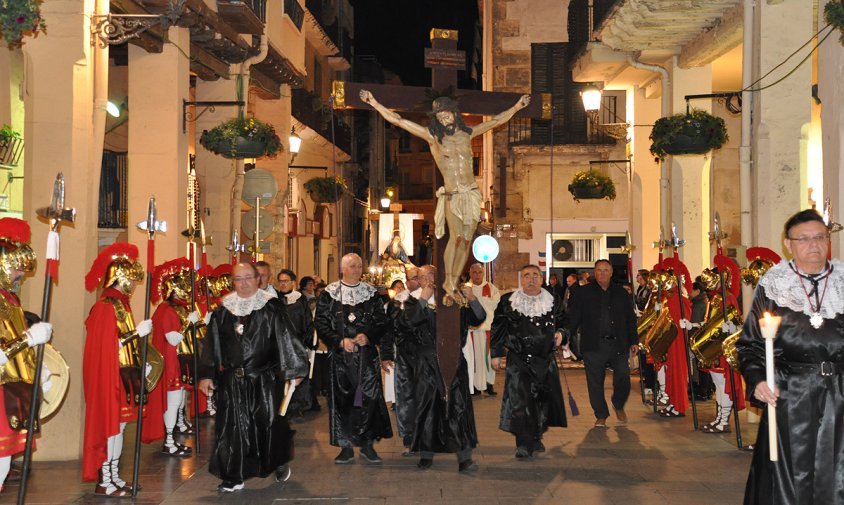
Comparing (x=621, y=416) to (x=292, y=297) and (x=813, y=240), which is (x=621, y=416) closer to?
(x=292, y=297)

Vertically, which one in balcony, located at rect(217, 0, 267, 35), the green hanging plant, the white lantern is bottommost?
the white lantern

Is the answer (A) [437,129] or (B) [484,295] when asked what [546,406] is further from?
(B) [484,295]

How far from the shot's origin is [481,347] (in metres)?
17.5

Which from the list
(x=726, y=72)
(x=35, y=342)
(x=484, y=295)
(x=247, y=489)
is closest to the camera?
(x=35, y=342)

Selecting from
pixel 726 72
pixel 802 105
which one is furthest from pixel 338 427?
pixel 726 72

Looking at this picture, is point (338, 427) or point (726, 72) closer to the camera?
point (338, 427)

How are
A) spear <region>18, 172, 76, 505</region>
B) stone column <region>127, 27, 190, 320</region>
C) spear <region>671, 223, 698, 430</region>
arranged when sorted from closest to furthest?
spear <region>18, 172, 76, 505</region> → spear <region>671, 223, 698, 430</region> → stone column <region>127, 27, 190, 320</region>

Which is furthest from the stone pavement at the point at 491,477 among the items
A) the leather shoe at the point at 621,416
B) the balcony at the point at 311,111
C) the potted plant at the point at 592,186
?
the balcony at the point at 311,111

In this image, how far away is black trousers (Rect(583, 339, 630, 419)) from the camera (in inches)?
530

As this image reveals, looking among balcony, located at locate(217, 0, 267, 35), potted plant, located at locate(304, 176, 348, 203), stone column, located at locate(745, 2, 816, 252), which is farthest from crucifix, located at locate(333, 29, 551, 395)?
potted plant, located at locate(304, 176, 348, 203)

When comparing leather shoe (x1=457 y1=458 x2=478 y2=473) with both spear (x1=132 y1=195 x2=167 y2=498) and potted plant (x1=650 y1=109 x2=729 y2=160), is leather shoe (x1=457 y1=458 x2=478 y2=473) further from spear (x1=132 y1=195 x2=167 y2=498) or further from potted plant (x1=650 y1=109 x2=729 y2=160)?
potted plant (x1=650 y1=109 x2=729 y2=160)

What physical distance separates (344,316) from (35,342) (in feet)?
14.0

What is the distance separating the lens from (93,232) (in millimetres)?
11500

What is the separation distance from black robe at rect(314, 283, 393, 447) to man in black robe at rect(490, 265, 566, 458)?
1.29 metres
